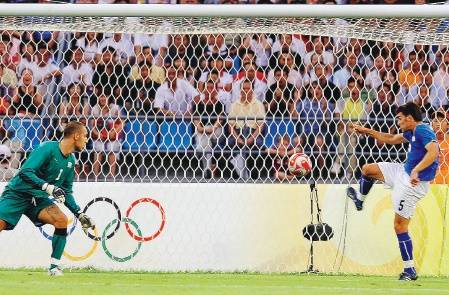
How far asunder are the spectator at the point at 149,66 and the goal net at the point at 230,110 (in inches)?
0.5

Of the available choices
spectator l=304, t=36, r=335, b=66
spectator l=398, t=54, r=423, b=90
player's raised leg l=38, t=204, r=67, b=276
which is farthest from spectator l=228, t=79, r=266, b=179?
player's raised leg l=38, t=204, r=67, b=276

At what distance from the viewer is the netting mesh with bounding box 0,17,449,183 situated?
10.5 meters

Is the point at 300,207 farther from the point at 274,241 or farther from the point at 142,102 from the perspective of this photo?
the point at 142,102

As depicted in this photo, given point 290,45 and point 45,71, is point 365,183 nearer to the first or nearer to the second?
point 290,45

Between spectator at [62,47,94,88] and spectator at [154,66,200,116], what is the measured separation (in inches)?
27.5

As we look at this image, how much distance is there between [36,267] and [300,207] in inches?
99.0

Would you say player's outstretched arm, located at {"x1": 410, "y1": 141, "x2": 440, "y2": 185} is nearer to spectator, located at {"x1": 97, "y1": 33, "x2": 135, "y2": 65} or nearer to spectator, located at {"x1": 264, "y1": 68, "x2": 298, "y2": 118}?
spectator, located at {"x1": 264, "y1": 68, "x2": 298, "y2": 118}

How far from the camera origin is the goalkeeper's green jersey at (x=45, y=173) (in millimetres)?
8992

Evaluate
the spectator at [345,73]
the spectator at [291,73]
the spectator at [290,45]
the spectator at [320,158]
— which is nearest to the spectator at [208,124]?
the spectator at [291,73]

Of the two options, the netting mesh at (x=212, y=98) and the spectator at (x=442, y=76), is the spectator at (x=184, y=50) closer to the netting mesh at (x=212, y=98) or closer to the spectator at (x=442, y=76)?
the netting mesh at (x=212, y=98)

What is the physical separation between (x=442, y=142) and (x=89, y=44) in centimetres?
358

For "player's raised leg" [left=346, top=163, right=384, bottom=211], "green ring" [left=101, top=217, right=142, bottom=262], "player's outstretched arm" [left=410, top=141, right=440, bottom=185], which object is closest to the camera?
"player's outstretched arm" [left=410, top=141, right=440, bottom=185]

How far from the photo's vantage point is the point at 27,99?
34.8 ft

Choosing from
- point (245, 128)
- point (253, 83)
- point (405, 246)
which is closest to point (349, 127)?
point (245, 128)
